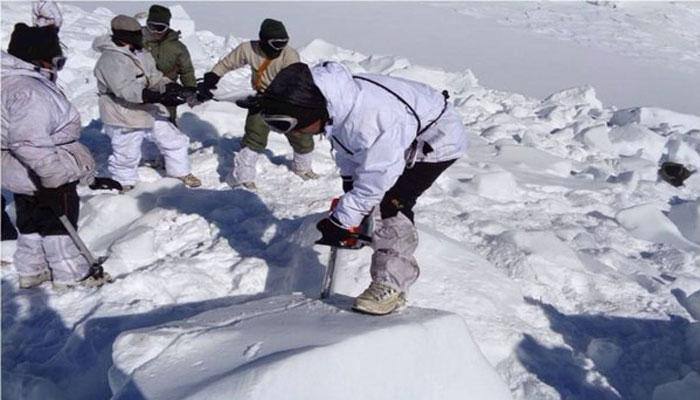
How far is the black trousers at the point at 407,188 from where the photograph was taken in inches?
115

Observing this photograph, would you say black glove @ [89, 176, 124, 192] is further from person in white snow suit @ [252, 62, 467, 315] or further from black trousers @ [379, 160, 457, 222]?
black trousers @ [379, 160, 457, 222]

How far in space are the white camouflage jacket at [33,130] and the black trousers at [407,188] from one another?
157cm

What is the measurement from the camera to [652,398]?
2941 mm

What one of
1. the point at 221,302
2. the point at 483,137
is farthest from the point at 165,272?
the point at 483,137

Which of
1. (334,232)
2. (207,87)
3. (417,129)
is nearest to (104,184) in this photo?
(207,87)

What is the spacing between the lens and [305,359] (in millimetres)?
2061

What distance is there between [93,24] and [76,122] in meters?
8.98

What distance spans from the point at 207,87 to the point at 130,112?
0.61 meters

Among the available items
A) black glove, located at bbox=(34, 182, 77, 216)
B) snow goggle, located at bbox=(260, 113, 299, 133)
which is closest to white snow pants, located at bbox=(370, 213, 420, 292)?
snow goggle, located at bbox=(260, 113, 299, 133)

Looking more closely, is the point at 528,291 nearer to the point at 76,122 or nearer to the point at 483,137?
the point at 76,122

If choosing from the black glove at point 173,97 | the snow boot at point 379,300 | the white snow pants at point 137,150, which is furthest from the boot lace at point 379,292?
the white snow pants at point 137,150

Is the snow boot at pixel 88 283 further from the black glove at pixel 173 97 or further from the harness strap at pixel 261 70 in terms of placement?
the harness strap at pixel 261 70

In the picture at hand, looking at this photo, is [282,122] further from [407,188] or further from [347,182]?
[407,188]

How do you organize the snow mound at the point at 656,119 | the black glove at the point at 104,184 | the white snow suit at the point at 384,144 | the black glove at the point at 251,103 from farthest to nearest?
the snow mound at the point at 656,119 → the black glove at the point at 104,184 → the black glove at the point at 251,103 → the white snow suit at the point at 384,144
